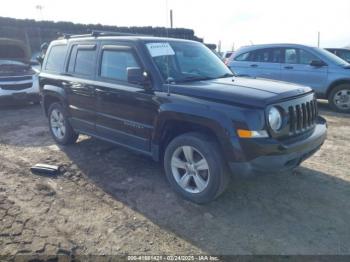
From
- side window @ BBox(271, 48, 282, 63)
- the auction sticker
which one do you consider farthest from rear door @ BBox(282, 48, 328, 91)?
the auction sticker

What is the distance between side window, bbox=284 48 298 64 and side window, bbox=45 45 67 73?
6.16m

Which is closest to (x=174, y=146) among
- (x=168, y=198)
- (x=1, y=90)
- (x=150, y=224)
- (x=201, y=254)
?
(x=168, y=198)

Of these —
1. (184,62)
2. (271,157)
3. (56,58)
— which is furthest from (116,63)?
(271,157)

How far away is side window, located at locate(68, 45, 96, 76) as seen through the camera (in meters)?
4.76

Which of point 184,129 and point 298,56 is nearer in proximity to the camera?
point 184,129

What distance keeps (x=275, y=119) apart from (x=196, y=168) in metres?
1.03

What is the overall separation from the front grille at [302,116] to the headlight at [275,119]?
0.56 feet

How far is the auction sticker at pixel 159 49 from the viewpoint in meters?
4.03

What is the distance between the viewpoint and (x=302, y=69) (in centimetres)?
872

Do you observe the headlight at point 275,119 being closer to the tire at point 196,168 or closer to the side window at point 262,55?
the tire at point 196,168

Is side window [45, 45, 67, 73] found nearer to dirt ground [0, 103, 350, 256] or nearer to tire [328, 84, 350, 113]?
dirt ground [0, 103, 350, 256]

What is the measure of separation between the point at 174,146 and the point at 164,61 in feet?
3.64

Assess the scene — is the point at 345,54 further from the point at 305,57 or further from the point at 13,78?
the point at 13,78

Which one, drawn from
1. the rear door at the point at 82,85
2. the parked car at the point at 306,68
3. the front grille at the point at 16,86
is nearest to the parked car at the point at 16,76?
the front grille at the point at 16,86
